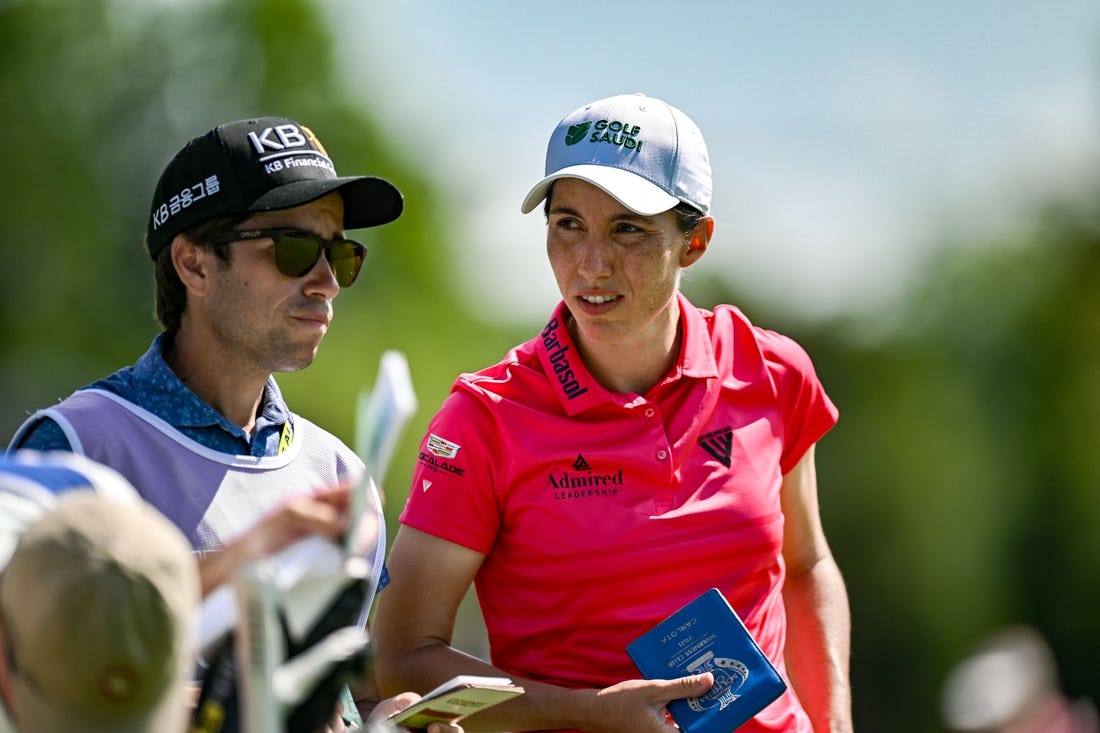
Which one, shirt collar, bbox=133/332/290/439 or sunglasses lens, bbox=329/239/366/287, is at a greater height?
sunglasses lens, bbox=329/239/366/287

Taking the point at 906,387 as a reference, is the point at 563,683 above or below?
above

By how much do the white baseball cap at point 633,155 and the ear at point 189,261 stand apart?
0.92 m

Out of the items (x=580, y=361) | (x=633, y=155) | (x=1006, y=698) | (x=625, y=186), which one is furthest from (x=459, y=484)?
(x=1006, y=698)

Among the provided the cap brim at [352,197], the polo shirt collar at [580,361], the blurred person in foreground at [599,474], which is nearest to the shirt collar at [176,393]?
the cap brim at [352,197]

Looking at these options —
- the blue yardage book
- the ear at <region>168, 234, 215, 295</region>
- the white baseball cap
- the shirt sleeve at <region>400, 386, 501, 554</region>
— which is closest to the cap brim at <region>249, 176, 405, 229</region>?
the ear at <region>168, 234, 215, 295</region>

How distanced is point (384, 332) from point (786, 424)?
28.5m

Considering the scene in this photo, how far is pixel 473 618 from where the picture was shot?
2459 cm

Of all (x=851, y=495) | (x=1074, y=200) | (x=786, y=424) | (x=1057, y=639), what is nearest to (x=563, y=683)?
(x=786, y=424)

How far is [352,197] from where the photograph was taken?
170 inches

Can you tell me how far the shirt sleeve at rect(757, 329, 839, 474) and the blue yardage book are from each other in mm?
791

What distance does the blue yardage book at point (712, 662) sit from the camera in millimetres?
3895

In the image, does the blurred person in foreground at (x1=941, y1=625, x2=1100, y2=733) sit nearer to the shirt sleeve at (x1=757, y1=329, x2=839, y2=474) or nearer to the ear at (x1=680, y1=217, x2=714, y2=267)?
the shirt sleeve at (x1=757, y1=329, x2=839, y2=474)

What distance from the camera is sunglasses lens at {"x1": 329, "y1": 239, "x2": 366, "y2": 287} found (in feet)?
13.6

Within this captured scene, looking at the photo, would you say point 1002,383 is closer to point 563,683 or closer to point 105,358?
point 105,358
